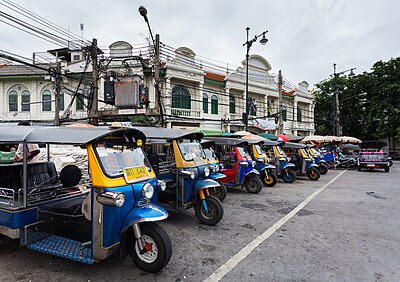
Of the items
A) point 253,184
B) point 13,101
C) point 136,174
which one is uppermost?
point 13,101

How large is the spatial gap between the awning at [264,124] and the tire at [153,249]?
22.0 meters

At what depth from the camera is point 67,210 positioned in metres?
3.77

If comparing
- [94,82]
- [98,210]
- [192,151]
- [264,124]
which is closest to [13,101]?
[94,82]

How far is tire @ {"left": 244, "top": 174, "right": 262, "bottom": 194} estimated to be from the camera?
856cm

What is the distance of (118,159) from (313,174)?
438 inches

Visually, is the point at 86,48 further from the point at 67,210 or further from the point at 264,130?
the point at 264,130

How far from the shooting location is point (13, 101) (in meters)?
18.7

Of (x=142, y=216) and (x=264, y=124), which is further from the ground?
(x=264, y=124)

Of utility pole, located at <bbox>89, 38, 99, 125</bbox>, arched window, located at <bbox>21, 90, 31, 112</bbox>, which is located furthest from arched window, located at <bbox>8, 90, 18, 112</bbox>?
utility pole, located at <bbox>89, 38, 99, 125</bbox>

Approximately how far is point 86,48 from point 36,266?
39.6 feet

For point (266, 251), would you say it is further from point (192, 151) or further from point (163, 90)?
point (163, 90)

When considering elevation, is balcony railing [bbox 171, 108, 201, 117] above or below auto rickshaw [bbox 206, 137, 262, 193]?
above

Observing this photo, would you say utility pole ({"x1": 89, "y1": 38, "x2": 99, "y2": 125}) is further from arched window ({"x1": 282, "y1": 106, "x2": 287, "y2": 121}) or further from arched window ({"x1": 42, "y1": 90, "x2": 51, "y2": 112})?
arched window ({"x1": 282, "y1": 106, "x2": 287, "y2": 121})

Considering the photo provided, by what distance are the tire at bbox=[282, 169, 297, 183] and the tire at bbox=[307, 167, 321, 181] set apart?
156 cm
